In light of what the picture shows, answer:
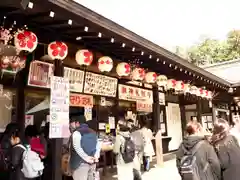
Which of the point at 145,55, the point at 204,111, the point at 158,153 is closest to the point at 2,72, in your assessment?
the point at 145,55

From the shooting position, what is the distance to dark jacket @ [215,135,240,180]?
14.6 feet

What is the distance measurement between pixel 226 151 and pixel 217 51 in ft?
140

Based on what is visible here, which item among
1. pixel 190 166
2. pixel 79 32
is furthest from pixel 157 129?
pixel 190 166

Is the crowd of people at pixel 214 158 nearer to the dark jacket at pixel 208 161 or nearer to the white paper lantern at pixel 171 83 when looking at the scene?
the dark jacket at pixel 208 161

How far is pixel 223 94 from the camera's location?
17.3m

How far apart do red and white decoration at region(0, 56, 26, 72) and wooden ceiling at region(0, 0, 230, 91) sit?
68 cm

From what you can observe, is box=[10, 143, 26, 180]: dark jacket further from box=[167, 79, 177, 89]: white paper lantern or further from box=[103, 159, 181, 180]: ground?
box=[167, 79, 177, 89]: white paper lantern

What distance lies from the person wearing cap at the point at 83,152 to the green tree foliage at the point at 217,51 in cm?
4054

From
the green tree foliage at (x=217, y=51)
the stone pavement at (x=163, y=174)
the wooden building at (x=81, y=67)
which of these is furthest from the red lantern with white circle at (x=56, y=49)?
the green tree foliage at (x=217, y=51)

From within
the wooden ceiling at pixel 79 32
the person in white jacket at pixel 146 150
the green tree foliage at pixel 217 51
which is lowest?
the person in white jacket at pixel 146 150

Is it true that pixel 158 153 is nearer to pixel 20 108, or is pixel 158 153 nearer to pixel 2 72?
pixel 20 108

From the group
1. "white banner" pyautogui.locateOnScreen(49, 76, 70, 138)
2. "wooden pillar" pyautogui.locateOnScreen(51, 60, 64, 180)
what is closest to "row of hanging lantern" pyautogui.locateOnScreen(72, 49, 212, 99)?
"white banner" pyautogui.locateOnScreen(49, 76, 70, 138)

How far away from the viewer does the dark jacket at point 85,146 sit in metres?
5.14

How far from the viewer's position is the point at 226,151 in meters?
4.52
